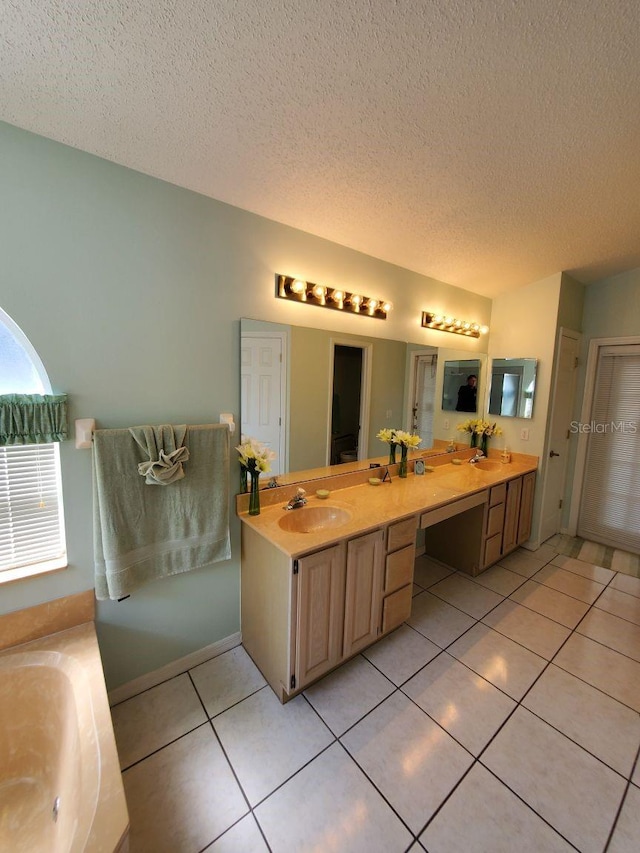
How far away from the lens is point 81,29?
922 millimetres

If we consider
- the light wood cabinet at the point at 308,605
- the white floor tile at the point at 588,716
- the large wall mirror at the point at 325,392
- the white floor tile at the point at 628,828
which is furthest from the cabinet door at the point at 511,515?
the white floor tile at the point at 628,828

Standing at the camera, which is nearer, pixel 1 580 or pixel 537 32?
pixel 537 32

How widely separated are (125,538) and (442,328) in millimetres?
2788

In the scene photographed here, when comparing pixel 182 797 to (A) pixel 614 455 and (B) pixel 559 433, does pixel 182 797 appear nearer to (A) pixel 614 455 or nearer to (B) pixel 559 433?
(B) pixel 559 433

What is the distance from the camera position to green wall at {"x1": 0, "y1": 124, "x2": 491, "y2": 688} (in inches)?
51.5

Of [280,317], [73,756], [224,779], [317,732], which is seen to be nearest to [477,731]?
[317,732]

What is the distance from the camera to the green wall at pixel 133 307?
1.31 m

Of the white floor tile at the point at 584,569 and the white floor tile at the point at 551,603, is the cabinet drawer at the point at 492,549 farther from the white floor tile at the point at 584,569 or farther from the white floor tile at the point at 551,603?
the white floor tile at the point at 584,569

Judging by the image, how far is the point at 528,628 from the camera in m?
2.24

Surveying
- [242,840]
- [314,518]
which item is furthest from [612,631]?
[242,840]

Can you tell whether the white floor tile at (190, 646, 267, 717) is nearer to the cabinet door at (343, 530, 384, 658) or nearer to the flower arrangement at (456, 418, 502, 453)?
the cabinet door at (343, 530, 384, 658)

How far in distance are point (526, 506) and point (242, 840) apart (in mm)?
3010

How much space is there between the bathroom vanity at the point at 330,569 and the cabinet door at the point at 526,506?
2.65 ft

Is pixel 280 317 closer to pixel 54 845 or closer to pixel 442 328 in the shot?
pixel 442 328
